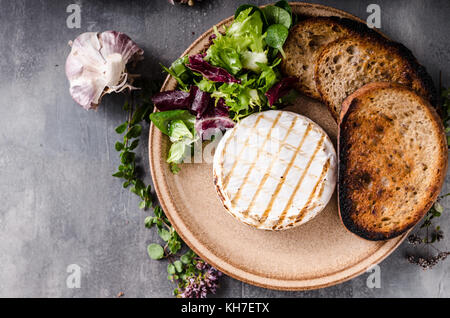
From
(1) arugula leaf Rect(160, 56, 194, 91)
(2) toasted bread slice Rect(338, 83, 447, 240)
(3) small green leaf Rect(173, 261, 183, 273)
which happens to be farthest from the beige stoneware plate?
(3) small green leaf Rect(173, 261, 183, 273)

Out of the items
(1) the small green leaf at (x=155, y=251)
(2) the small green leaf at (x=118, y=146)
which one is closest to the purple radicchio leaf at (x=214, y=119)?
(2) the small green leaf at (x=118, y=146)

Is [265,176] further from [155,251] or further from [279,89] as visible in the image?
[155,251]

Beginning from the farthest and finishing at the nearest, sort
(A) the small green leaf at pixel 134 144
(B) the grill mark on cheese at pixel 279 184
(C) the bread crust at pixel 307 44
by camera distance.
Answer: (A) the small green leaf at pixel 134 144 < (C) the bread crust at pixel 307 44 < (B) the grill mark on cheese at pixel 279 184

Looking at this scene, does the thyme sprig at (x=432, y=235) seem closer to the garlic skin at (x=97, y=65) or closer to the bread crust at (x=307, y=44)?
the bread crust at (x=307, y=44)

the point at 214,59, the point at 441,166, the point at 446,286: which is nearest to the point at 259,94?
the point at 214,59

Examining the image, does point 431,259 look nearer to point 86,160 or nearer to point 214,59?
point 214,59
